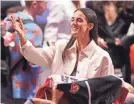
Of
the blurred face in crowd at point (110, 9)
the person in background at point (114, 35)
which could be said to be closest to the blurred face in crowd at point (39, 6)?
the person in background at point (114, 35)

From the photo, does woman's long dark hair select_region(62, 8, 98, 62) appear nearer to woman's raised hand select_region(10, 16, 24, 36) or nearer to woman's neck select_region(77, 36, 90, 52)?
woman's neck select_region(77, 36, 90, 52)

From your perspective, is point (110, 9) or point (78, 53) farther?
point (110, 9)

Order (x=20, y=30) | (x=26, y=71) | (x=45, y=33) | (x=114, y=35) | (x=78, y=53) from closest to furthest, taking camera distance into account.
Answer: (x=20, y=30) < (x=78, y=53) < (x=26, y=71) < (x=45, y=33) < (x=114, y=35)

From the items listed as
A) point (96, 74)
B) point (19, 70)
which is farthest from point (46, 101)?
point (19, 70)

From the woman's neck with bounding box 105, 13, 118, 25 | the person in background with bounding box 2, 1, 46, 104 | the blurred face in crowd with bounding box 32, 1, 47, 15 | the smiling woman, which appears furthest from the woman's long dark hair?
the woman's neck with bounding box 105, 13, 118, 25

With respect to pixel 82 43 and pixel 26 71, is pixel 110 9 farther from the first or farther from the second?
pixel 82 43

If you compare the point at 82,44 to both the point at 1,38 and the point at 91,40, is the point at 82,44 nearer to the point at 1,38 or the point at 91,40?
the point at 91,40

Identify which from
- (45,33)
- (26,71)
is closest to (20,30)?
(26,71)

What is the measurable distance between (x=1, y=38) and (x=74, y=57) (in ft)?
4.54

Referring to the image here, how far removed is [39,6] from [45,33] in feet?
1.01

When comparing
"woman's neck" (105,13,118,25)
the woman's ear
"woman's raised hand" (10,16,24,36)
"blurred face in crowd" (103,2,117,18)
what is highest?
"woman's raised hand" (10,16,24,36)

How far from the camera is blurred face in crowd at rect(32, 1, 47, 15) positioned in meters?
4.33

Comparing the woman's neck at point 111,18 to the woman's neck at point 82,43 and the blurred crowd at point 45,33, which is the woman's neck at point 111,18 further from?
the woman's neck at point 82,43

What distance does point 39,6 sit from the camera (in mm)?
4363
